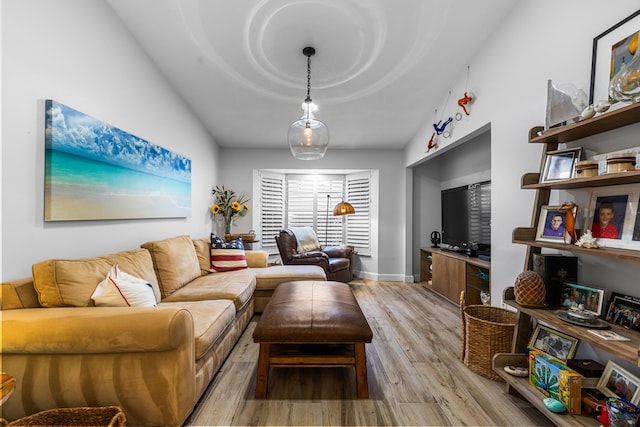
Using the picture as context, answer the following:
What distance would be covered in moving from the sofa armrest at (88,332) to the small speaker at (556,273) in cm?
219

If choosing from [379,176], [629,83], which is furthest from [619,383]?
[379,176]

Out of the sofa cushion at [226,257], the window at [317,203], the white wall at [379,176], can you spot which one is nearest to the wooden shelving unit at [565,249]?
the sofa cushion at [226,257]

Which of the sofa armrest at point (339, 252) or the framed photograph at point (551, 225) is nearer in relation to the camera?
the framed photograph at point (551, 225)

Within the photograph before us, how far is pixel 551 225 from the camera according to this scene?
166 centimetres

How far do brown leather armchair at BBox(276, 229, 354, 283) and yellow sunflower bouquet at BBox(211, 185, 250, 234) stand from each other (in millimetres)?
843

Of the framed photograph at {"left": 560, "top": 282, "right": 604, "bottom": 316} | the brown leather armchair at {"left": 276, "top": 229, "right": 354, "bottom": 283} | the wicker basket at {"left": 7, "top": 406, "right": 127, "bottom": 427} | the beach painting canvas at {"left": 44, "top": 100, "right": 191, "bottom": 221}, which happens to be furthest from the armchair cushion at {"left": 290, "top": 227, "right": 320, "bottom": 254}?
the framed photograph at {"left": 560, "top": 282, "right": 604, "bottom": 316}

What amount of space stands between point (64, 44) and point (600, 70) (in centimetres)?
335

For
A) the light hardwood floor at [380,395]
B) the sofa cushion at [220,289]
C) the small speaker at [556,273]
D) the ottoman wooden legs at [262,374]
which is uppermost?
the small speaker at [556,273]

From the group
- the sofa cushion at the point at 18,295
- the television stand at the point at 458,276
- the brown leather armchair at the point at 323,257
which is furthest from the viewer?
the brown leather armchair at the point at 323,257

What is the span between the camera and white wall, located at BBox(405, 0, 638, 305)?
1.64 meters

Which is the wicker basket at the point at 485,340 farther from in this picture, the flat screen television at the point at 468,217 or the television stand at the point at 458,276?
the flat screen television at the point at 468,217

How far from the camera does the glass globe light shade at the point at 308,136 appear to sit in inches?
100.0

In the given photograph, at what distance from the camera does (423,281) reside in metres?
4.64

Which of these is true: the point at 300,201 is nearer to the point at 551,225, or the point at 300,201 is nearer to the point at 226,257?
the point at 226,257
